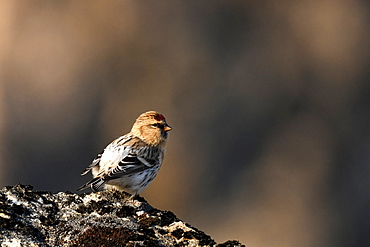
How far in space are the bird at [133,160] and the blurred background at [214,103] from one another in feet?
25.3

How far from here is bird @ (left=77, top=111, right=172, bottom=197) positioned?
19.1ft

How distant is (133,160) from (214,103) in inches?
388

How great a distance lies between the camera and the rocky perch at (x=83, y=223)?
4230mm

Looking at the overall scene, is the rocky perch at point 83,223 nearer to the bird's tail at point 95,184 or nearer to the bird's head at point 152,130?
the bird's tail at point 95,184

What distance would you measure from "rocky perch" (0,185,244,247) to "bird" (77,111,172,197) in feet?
2.34

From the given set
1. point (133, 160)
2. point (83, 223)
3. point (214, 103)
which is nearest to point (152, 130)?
point (133, 160)

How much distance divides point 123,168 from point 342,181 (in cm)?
1057

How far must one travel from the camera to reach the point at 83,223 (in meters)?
4.47

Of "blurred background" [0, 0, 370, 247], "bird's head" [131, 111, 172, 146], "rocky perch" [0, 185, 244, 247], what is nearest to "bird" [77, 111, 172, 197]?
"bird's head" [131, 111, 172, 146]

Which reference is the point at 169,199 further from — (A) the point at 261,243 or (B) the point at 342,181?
(B) the point at 342,181

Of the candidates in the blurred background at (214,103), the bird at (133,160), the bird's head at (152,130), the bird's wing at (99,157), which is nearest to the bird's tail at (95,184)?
the bird at (133,160)

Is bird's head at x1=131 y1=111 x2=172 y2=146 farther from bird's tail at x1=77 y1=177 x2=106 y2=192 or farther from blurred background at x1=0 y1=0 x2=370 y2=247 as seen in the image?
blurred background at x1=0 y1=0 x2=370 y2=247

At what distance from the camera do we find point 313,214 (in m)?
15.1

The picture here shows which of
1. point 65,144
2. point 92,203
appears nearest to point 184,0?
point 65,144
